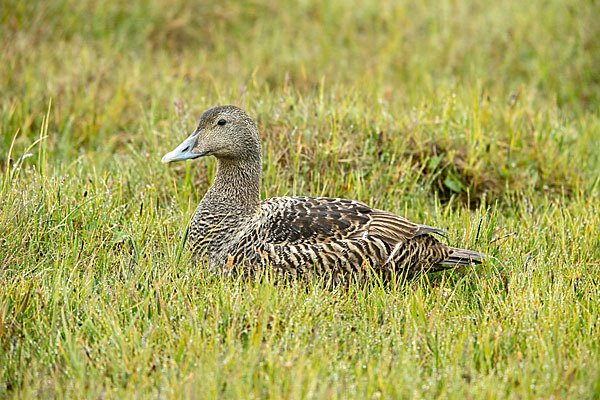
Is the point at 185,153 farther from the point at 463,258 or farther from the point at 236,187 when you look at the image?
the point at 463,258

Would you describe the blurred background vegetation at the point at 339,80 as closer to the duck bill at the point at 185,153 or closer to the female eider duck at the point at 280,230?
the female eider duck at the point at 280,230

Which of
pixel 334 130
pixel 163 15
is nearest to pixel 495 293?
pixel 334 130

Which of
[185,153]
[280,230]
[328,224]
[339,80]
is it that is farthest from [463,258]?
[339,80]

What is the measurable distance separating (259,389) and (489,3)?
261 inches

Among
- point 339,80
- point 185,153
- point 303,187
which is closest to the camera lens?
point 185,153

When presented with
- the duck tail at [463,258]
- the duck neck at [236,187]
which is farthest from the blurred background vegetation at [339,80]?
the duck tail at [463,258]

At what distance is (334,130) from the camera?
5164 mm

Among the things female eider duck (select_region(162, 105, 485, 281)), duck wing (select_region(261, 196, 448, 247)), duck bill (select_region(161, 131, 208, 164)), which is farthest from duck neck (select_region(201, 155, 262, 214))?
duck bill (select_region(161, 131, 208, 164))

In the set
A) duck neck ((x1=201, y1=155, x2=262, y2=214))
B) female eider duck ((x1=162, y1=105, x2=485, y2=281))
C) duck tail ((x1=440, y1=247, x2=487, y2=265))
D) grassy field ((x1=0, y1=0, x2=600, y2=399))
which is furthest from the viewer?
duck neck ((x1=201, y1=155, x2=262, y2=214))

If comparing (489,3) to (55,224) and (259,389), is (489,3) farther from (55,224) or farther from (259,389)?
(259,389)

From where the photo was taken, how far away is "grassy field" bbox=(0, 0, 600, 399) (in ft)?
9.87

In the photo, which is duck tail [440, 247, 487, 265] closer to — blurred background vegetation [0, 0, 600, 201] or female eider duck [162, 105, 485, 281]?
female eider duck [162, 105, 485, 281]

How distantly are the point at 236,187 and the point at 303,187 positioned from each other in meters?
0.91

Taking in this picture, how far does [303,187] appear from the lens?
504cm
